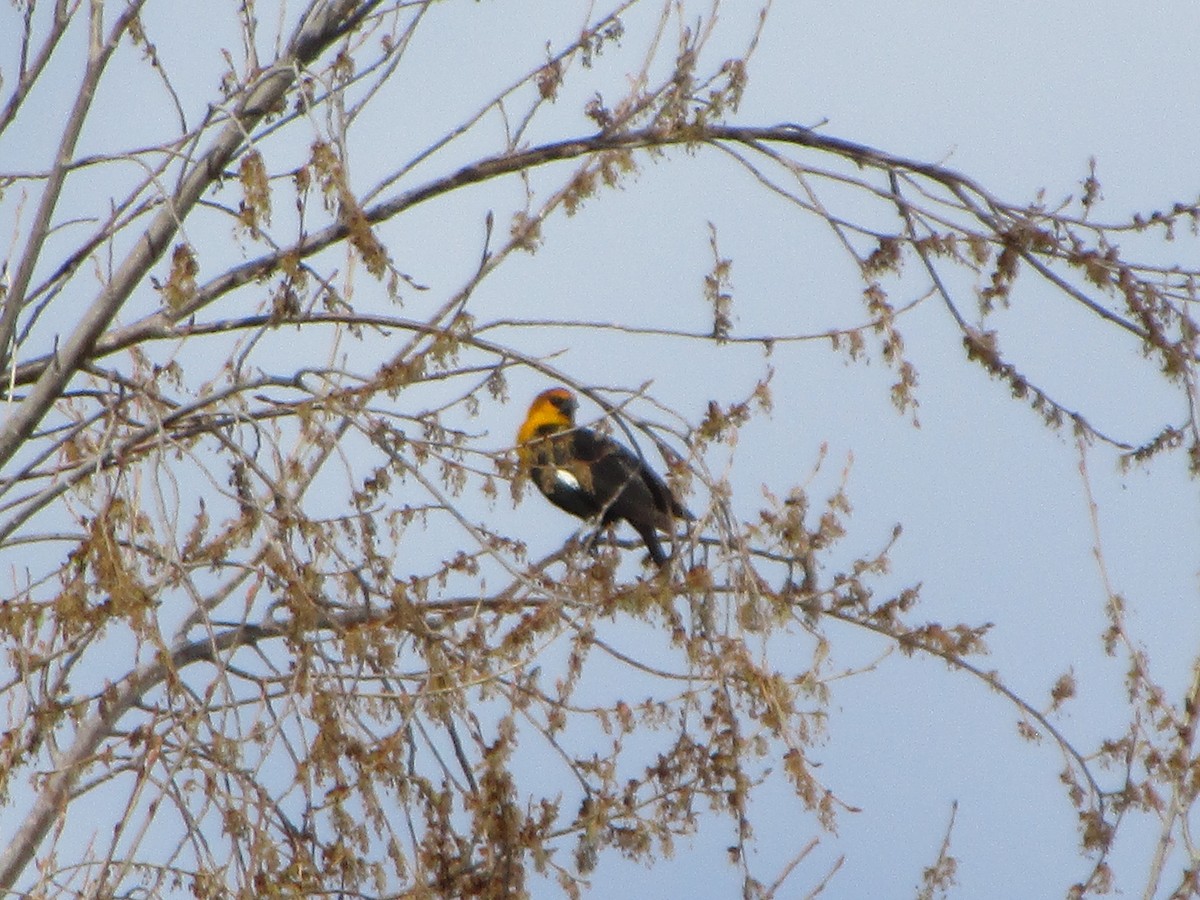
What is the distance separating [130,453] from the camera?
4.45m

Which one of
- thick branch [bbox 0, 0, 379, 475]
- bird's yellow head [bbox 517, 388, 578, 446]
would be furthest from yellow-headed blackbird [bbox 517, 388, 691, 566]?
thick branch [bbox 0, 0, 379, 475]

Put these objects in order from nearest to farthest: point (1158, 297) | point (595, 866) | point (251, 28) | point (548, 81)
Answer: point (595, 866) < point (1158, 297) < point (548, 81) < point (251, 28)

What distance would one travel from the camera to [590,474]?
374 centimetres

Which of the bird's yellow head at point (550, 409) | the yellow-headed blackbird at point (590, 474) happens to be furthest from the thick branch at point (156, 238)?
the bird's yellow head at point (550, 409)

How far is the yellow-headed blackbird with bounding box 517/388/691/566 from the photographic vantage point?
3.88 m

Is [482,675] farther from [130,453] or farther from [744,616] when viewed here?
[130,453]

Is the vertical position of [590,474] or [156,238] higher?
[156,238]

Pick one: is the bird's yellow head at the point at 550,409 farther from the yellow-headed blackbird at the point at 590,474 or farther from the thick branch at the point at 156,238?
the thick branch at the point at 156,238

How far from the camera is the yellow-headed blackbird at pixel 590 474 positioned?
12.7 feet

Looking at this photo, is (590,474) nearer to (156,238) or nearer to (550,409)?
(156,238)

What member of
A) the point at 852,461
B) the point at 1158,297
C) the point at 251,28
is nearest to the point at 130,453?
the point at 251,28

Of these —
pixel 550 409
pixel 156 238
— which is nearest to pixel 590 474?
pixel 156 238

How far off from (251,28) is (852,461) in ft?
8.17

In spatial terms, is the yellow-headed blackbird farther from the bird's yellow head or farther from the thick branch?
the thick branch
